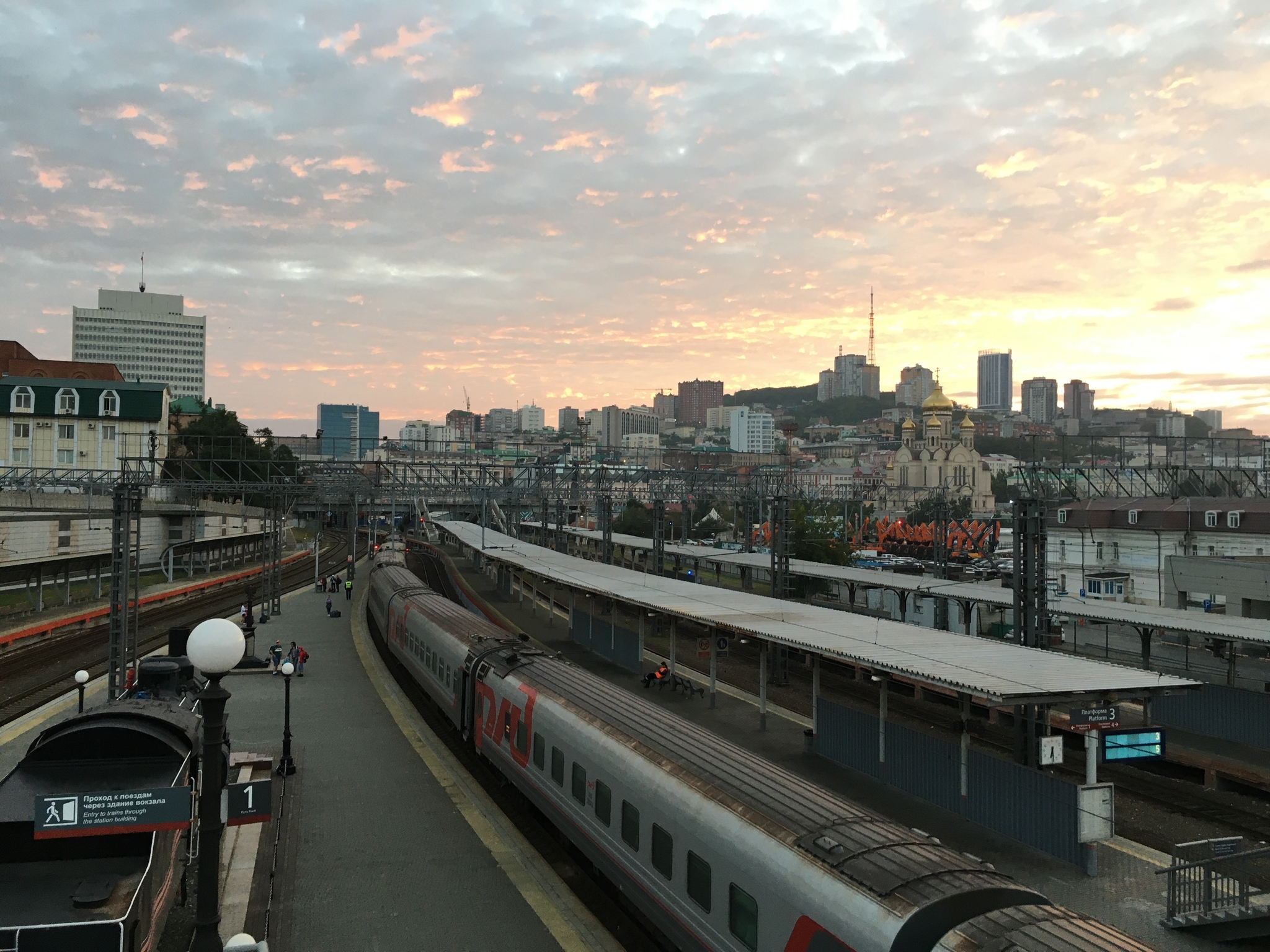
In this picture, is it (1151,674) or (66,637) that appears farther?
(66,637)

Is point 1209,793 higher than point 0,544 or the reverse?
the reverse

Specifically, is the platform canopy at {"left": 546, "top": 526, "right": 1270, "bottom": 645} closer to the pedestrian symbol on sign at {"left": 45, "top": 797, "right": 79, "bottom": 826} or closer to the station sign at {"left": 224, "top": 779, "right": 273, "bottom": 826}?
the station sign at {"left": 224, "top": 779, "right": 273, "bottom": 826}

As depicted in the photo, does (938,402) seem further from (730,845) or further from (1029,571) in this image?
(730,845)

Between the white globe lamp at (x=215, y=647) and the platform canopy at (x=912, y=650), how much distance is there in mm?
10685

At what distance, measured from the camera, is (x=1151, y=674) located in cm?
1494

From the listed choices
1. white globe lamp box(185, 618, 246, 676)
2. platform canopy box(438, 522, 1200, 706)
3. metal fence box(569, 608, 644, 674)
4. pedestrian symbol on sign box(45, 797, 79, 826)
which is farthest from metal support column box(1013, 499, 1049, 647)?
pedestrian symbol on sign box(45, 797, 79, 826)

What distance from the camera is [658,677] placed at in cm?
2834

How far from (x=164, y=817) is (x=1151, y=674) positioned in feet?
49.1

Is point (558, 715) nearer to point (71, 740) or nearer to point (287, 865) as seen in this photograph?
point (287, 865)

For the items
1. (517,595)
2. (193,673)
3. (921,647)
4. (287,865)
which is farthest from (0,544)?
(921,647)

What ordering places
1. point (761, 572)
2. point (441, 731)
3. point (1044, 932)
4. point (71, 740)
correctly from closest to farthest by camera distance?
point (1044, 932) → point (71, 740) → point (441, 731) → point (761, 572)

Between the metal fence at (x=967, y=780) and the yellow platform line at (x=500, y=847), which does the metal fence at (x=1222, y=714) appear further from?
the yellow platform line at (x=500, y=847)

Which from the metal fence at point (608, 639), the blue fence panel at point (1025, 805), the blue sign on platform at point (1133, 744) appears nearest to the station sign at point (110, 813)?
the blue fence panel at point (1025, 805)

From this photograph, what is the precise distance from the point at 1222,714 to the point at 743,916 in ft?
62.0
